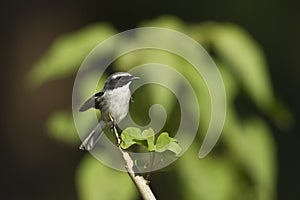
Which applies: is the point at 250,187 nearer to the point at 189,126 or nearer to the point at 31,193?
the point at 189,126

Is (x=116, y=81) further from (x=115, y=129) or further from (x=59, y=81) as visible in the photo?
(x=59, y=81)

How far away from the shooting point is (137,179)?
0.98 ft

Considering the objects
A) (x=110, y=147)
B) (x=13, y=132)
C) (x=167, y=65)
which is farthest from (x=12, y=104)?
(x=110, y=147)

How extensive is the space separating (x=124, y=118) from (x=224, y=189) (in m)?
0.11

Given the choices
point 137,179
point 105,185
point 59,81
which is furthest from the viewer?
point 59,81

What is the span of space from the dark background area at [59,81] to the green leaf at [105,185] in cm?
41

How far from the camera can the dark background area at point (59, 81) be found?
884mm

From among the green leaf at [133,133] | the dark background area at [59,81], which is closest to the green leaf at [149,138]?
the green leaf at [133,133]

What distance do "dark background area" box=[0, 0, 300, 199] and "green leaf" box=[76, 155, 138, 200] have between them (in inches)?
16.0

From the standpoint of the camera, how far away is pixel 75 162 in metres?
0.88

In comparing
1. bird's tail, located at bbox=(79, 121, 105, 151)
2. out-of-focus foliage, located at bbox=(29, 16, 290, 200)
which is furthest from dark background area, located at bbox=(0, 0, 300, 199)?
bird's tail, located at bbox=(79, 121, 105, 151)

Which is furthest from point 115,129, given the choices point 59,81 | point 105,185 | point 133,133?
point 59,81

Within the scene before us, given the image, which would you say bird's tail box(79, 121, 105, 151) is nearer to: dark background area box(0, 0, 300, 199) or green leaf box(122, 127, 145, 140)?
green leaf box(122, 127, 145, 140)

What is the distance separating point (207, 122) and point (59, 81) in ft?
1.53
